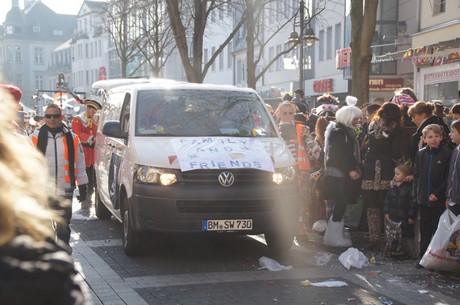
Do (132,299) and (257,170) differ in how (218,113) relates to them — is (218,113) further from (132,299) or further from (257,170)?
(132,299)

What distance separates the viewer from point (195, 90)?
880cm

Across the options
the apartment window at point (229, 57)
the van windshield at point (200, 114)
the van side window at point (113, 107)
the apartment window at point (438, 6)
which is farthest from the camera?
the apartment window at point (229, 57)

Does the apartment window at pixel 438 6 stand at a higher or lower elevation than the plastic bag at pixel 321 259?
higher

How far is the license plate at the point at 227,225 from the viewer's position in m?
7.29

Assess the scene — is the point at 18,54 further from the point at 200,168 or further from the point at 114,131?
the point at 200,168

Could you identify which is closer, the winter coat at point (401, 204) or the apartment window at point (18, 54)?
the winter coat at point (401, 204)

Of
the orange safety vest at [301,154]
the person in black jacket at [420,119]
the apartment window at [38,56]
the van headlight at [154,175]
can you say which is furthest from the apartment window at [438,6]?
the apartment window at [38,56]

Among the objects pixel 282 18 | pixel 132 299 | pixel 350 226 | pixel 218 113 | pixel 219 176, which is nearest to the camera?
pixel 132 299

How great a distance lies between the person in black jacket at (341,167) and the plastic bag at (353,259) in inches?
36.1

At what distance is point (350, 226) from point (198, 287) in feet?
11.8

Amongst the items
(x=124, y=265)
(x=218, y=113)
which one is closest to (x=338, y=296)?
(x=124, y=265)

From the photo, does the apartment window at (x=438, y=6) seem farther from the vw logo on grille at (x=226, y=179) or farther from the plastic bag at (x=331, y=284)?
the plastic bag at (x=331, y=284)

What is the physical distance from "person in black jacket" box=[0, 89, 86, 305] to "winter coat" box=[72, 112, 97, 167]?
1097 centimetres

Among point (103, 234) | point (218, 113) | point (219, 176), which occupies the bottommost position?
point (103, 234)
